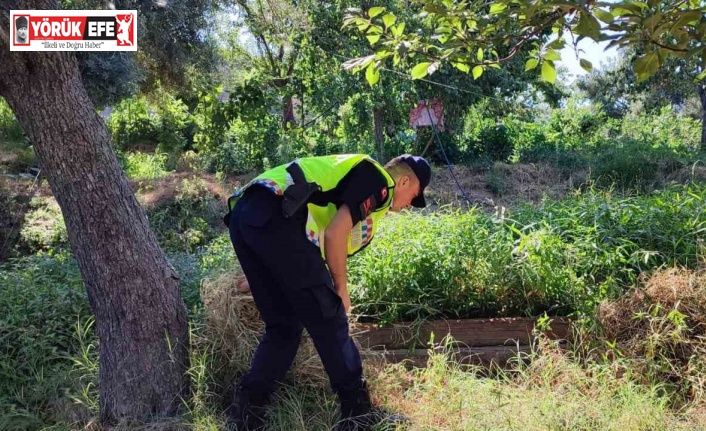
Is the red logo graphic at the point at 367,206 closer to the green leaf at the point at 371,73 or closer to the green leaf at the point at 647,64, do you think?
the green leaf at the point at 371,73

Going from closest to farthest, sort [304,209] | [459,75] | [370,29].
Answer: [370,29], [304,209], [459,75]

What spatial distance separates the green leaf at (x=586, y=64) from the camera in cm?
192

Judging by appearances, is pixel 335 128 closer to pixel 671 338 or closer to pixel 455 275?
pixel 455 275

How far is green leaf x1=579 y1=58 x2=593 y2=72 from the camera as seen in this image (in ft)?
6.28

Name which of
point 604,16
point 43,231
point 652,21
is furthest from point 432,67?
point 43,231

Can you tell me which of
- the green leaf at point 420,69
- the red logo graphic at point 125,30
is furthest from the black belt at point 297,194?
the red logo graphic at point 125,30

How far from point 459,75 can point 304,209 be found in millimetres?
8963

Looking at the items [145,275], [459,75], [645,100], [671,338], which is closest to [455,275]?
[671,338]

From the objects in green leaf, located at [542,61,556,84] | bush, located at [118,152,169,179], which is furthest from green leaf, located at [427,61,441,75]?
bush, located at [118,152,169,179]

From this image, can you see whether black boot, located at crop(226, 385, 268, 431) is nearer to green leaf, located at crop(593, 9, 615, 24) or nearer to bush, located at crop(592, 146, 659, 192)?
green leaf, located at crop(593, 9, 615, 24)

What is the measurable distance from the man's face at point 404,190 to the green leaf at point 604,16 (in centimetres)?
130

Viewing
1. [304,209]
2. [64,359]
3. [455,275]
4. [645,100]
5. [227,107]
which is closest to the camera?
[304,209]

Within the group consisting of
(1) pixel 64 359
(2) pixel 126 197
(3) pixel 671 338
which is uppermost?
(2) pixel 126 197

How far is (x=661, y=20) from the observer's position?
156 cm
